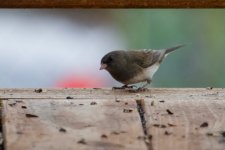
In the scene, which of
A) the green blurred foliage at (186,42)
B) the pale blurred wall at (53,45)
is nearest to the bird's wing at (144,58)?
the green blurred foliage at (186,42)

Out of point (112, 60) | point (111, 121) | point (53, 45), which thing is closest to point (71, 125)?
point (111, 121)

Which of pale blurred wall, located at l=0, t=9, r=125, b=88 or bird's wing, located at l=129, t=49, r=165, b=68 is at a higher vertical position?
pale blurred wall, located at l=0, t=9, r=125, b=88

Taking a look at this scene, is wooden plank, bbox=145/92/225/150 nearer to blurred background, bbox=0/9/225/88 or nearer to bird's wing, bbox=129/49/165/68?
bird's wing, bbox=129/49/165/68

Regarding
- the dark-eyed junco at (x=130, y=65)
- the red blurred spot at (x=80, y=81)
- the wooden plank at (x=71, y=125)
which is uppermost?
the red blurred spot at (x=80, y=81)

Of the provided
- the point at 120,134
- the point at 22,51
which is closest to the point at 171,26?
the point at 22,51

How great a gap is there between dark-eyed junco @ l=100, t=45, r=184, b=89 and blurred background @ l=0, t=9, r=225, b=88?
48.1 inches

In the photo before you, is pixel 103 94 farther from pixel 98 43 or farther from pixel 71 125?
pixel 98 43

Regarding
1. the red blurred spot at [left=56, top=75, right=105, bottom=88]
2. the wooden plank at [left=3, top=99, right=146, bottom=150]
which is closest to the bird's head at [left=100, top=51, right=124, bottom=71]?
the red blurred spot at [left=56, top=75, right=105, bottom=88]

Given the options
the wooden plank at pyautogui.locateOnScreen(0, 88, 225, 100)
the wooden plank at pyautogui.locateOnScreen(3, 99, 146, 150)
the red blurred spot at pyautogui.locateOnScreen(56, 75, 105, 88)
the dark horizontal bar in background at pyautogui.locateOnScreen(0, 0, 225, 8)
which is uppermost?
the red blurred spot at pyautogui.locateOnScreen(56, 75, 105, 88)

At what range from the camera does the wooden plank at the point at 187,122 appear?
3100mm

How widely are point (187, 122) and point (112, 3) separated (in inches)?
32.4

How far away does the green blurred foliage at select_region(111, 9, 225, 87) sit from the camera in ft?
24.8

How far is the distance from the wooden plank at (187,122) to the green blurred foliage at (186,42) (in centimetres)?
366

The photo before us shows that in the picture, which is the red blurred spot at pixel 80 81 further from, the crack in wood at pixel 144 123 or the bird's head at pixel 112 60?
the crack in wood at pixel 144 123
